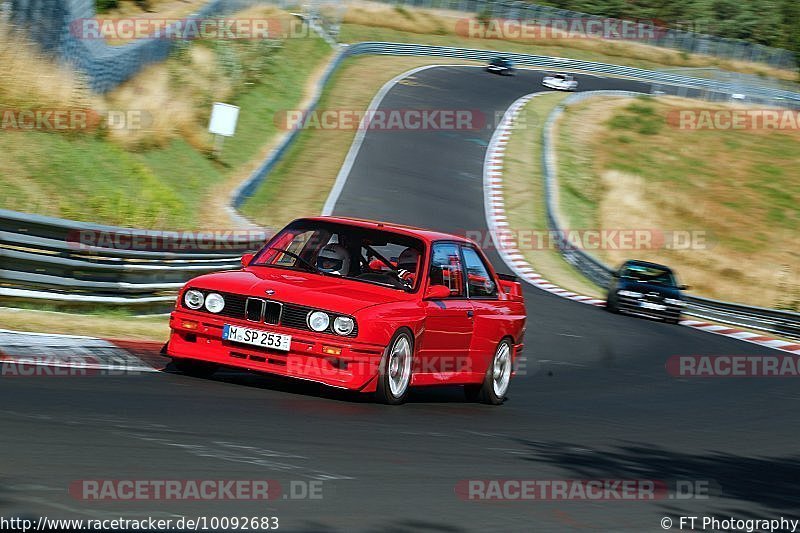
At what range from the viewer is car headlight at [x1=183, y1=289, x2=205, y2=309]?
9.58 meters

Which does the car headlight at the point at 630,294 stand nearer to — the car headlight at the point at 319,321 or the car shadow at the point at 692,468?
the car shadow at the point at 692,468

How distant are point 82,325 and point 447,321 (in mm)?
3890

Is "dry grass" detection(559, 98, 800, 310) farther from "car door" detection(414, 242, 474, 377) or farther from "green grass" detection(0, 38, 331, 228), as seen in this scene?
"car door" detection(414, 242, 474, 377)

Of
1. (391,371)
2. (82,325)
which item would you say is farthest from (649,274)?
(391,371)

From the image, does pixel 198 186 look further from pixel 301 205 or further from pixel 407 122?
pixel 407 122

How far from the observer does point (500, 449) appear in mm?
8391

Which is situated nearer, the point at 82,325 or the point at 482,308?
the point at 482,308

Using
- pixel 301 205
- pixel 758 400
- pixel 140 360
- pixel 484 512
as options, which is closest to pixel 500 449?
pixel 484 512

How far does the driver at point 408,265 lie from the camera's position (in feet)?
34.0

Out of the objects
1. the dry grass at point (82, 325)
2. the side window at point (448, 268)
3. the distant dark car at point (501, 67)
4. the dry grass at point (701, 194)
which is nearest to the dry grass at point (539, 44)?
the distant dark car at point (501, 67)

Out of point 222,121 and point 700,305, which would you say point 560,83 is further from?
point 222,121

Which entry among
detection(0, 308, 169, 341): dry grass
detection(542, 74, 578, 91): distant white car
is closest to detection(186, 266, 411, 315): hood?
detection(0, 308, 169, 341): dry grass

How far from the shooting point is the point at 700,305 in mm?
28219

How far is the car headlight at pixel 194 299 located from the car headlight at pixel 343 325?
3.58ft
